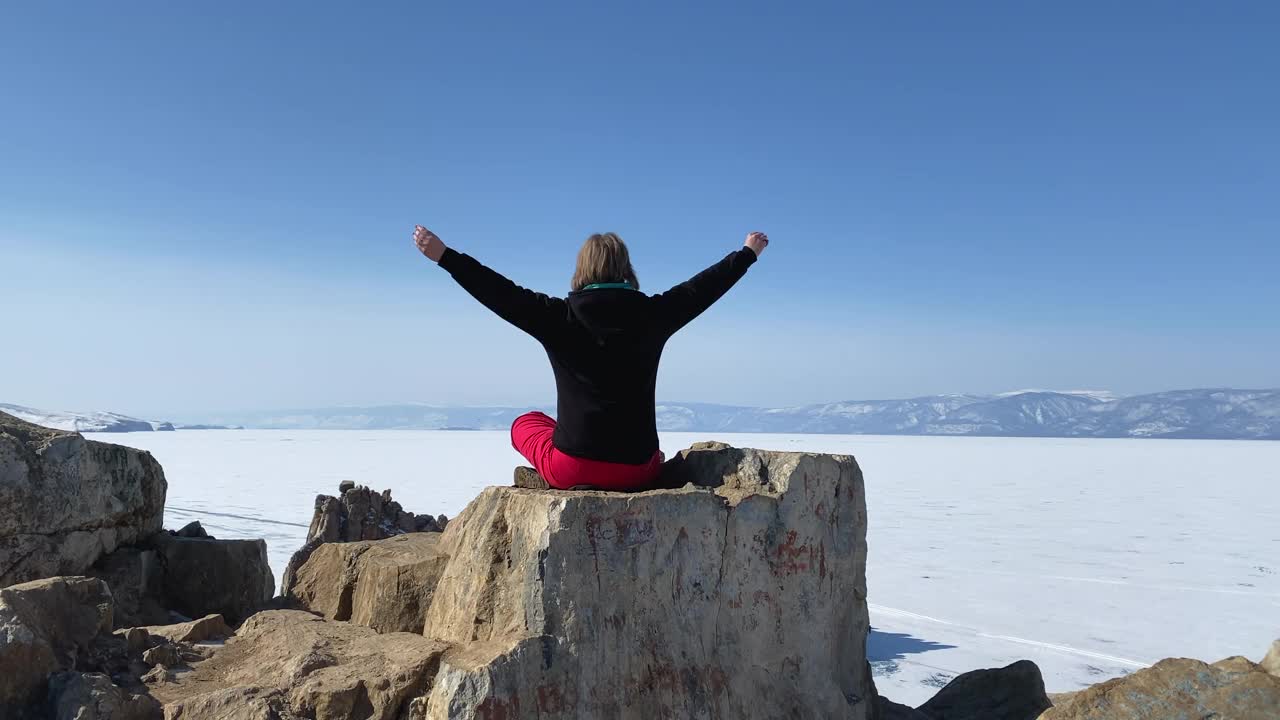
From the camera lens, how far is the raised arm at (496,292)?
382 centimetres

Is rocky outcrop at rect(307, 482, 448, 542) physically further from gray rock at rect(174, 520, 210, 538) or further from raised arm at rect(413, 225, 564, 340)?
raised arm at rect(413, 225, 564, 340)

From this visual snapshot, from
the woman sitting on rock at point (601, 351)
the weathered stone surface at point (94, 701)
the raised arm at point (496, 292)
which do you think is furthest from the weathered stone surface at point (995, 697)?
the weathered stone surface at point (94, 701)

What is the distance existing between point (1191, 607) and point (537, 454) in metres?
13.0

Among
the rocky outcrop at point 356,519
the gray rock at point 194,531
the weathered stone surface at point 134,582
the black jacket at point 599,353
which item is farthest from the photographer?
the rocky outcrop at point 356,519

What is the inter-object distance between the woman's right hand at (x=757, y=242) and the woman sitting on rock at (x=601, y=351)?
332 millimetres

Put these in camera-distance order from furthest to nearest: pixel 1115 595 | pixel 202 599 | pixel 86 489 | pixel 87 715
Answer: pixel 1115 595
pixel 202 599
pixel 86 489
pixel 87 715

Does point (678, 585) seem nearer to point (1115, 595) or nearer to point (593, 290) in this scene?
point (593, 290)

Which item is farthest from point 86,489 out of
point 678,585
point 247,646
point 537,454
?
point 678,585

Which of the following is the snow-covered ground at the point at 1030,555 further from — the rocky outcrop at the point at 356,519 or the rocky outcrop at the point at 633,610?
the rocky outcrop at the point at 633,610

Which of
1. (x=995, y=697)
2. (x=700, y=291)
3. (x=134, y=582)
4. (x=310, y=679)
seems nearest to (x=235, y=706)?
(x=310, y=679)

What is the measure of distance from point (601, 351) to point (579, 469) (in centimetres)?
53

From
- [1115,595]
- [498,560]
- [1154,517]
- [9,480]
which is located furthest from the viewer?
[1154,517]

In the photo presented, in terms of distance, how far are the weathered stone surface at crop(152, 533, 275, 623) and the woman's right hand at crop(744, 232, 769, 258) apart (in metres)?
3.99

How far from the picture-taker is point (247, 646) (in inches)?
173
